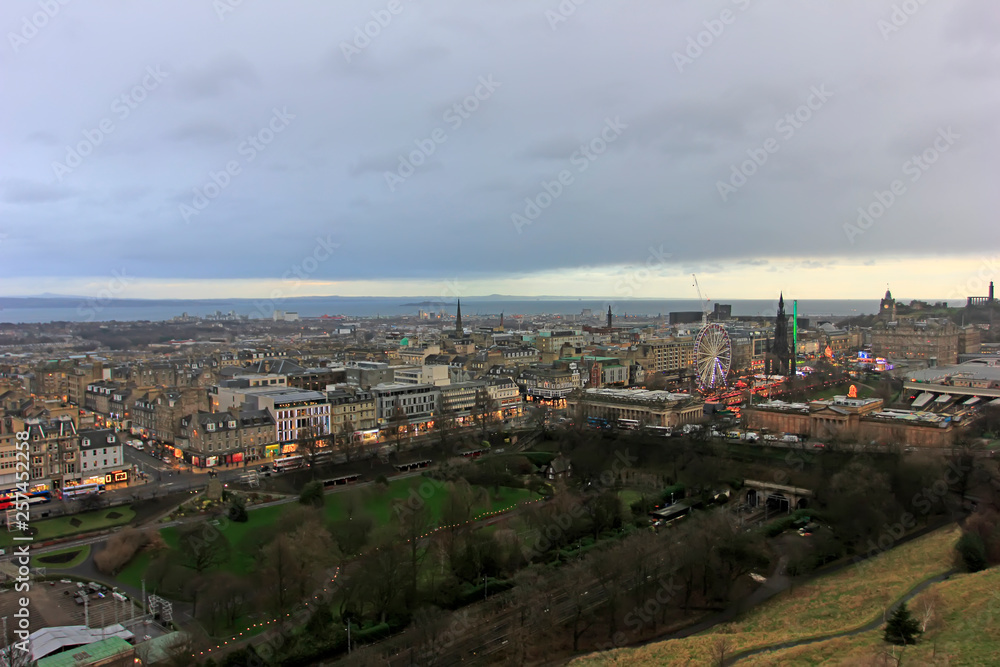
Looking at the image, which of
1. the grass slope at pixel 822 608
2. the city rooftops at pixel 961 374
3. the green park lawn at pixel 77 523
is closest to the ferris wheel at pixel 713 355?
the city rooftops at pixel 961 374

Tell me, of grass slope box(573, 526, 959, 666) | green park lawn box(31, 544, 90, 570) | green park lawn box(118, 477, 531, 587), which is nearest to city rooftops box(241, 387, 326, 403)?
green park lawn box(118, 477, 531, 587)

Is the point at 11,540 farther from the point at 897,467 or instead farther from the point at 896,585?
the point at 897,467

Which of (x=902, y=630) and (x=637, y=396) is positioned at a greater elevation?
(x=637, y=396)

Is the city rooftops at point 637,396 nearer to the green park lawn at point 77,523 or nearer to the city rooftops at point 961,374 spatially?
the city rooftops at point 961,374

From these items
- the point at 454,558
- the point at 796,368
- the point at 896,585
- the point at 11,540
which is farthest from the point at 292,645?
the point at 796,368

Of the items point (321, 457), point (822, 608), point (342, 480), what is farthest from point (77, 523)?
point (822, 608)

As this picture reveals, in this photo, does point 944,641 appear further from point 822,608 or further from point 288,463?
point 288,463

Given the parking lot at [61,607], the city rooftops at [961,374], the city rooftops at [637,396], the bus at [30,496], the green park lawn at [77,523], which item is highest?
the city rooftops at [961,374]

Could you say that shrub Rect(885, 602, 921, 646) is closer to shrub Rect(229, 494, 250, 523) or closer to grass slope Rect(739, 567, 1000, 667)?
grass slope Rect(739, 567, 1000, 667)
